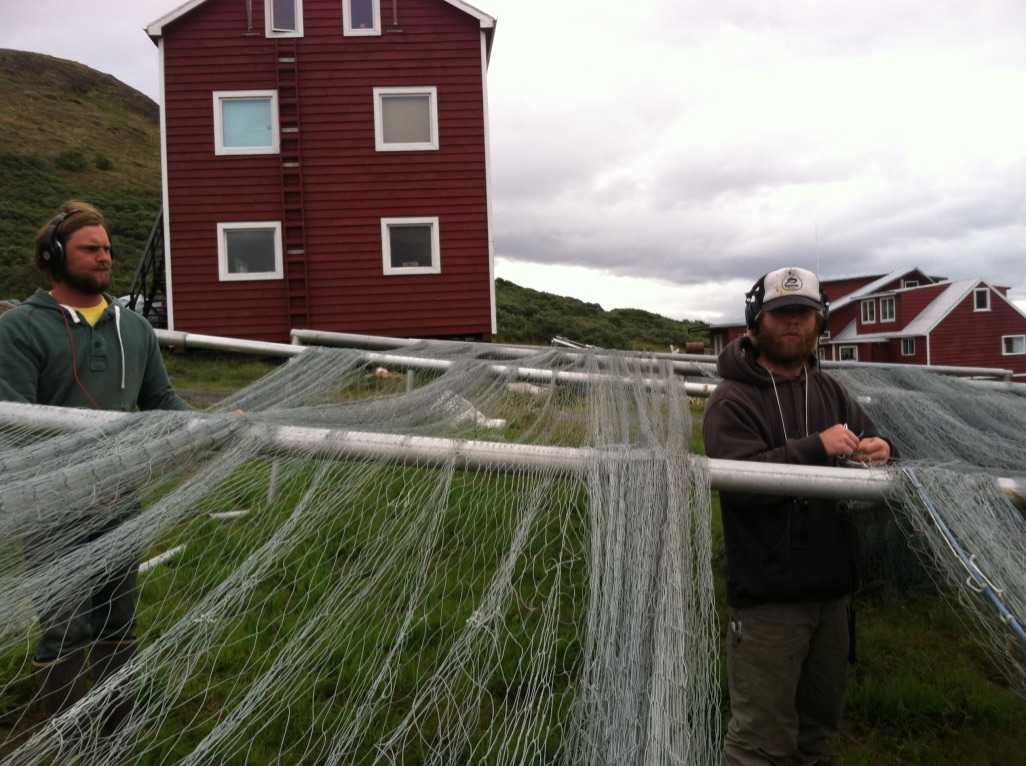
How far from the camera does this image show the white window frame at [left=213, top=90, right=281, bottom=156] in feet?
53.5

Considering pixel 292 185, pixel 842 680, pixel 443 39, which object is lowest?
pixel 842 680

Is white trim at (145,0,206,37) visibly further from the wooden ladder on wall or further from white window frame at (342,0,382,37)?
white window frame at (342,0,382,37)

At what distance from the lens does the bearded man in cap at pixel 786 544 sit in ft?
7.34

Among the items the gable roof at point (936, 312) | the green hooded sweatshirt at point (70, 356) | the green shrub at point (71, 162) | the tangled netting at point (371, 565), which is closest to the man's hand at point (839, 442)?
the tangled netting at point (371, 565)

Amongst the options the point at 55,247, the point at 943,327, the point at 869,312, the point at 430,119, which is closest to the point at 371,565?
the point at 55,247

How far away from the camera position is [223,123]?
53.9ft

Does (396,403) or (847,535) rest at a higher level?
(396,403)

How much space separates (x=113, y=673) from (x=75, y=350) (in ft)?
4.99

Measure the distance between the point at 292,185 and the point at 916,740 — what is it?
15814mm

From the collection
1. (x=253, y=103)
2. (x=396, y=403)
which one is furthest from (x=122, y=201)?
(x=396, y=403)

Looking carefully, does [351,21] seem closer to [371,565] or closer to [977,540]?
[371,565]

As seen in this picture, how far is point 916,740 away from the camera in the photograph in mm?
3221

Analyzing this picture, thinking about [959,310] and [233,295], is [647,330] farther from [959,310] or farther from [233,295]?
[233,295]

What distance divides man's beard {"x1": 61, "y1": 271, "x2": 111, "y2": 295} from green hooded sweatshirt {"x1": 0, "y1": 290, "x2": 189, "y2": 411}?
0.09 meters
